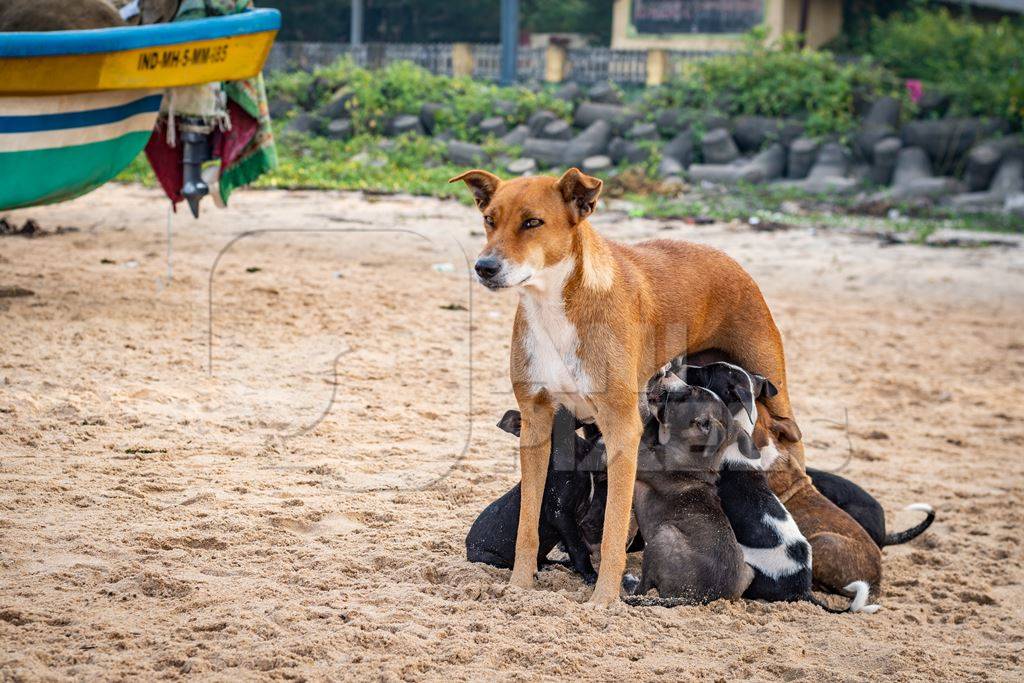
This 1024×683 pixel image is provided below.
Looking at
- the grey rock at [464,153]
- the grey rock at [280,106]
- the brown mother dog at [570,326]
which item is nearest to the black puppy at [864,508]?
the brown mother dog at [570,326]

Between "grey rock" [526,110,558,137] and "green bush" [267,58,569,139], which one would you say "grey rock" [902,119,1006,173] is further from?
"green bush" [267,58,569,139]

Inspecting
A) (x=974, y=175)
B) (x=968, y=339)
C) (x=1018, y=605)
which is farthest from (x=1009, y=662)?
(x=974, y=175)

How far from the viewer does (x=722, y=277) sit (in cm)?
511

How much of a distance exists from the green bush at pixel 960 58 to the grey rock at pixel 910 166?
1364 mm

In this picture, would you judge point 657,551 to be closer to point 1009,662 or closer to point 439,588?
point 439,588

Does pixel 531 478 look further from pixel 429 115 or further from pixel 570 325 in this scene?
pixel 429 115

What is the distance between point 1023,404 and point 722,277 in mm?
3504

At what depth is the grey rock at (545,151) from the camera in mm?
17188

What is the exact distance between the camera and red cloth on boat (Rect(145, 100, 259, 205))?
8938mm

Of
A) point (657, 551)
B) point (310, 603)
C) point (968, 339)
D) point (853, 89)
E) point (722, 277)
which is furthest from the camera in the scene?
point (853, 89)

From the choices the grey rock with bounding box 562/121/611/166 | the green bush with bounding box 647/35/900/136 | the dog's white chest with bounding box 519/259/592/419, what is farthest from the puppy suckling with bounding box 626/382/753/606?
the green bush with bounding box 647/35/900/136

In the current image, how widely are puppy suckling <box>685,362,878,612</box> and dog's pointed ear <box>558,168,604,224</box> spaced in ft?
3.52

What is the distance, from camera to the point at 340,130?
1920 centimetres

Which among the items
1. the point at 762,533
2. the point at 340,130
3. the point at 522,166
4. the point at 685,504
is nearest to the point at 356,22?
the point at 340,130
